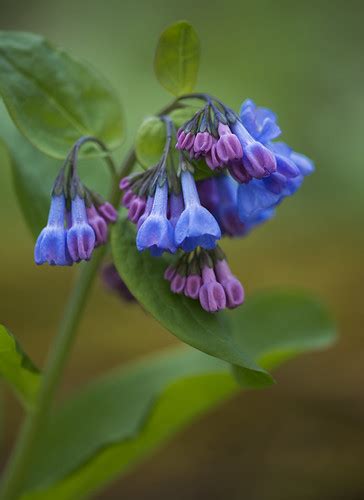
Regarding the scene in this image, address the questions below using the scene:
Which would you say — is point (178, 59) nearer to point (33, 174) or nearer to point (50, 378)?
point (33, 174)

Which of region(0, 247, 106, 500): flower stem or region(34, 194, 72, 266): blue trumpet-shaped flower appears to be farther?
region(0, 247, 106, 500): flower stem

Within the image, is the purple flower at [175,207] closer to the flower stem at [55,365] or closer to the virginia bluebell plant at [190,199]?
the virginia bluebell plant at [190,199]

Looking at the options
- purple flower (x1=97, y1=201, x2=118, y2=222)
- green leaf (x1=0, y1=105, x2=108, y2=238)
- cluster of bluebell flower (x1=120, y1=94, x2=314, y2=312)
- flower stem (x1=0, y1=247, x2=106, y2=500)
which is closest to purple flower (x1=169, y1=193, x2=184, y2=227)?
cluster of bluebell flower (x1=120, y1=94, x2=314, y2=312)

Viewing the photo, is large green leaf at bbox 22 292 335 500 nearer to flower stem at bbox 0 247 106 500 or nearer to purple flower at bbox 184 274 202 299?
flower stem at bbox 0 247 106 500

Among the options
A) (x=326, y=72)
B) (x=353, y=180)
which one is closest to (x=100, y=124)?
(x=353, y=180)

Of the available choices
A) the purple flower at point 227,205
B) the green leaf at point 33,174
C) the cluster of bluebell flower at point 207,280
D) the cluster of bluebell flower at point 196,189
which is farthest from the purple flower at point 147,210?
the green leaf at point 33,174
